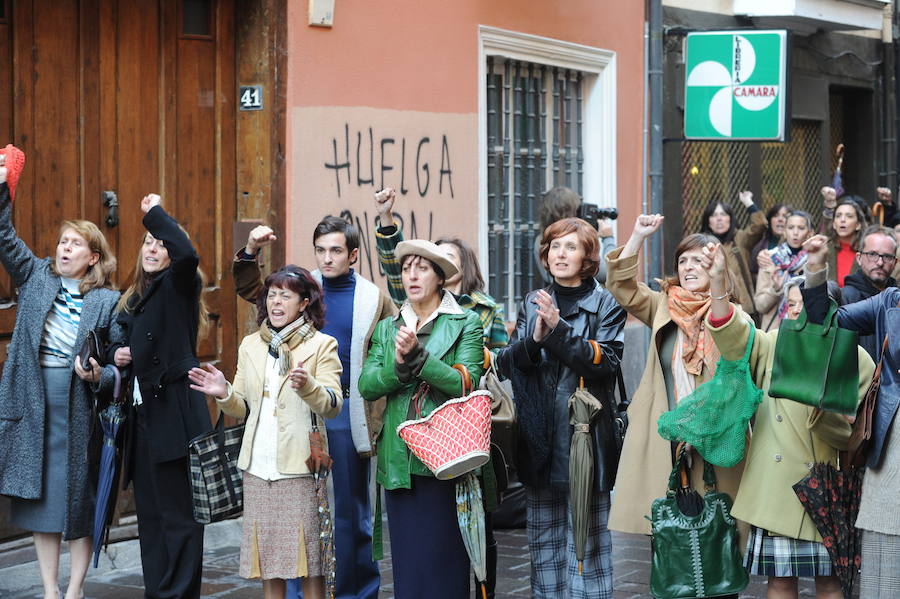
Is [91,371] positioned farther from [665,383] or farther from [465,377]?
[665,383]

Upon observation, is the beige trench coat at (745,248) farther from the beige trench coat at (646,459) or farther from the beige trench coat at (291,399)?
the beige trench coat at (291,399)

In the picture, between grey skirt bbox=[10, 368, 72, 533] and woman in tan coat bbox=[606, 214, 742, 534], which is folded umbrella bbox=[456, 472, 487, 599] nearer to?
woman in tan coat bbox=[606, 214, 742, 534]

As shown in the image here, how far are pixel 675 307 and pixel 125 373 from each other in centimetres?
246

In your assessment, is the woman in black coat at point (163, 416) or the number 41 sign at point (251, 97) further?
the number 41 sign at point (251, 97)

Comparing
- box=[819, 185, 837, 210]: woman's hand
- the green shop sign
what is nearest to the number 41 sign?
the green shop sign

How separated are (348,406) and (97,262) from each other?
1349 millimetres

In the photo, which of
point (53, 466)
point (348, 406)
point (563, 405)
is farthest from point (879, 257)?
point (53, 466)

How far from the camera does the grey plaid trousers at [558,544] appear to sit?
243 inches

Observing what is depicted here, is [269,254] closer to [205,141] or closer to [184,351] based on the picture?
[205,141]

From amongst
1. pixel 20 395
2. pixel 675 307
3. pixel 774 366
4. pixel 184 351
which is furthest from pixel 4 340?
pixel 774 366

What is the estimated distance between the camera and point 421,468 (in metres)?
5.75

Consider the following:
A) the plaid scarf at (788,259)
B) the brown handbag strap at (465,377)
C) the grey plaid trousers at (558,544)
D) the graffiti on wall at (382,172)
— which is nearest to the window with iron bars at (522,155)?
the graffiti on wall at (382,172)

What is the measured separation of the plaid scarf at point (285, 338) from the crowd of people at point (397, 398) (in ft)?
0.03

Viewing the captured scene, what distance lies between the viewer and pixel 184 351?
6.34 m
